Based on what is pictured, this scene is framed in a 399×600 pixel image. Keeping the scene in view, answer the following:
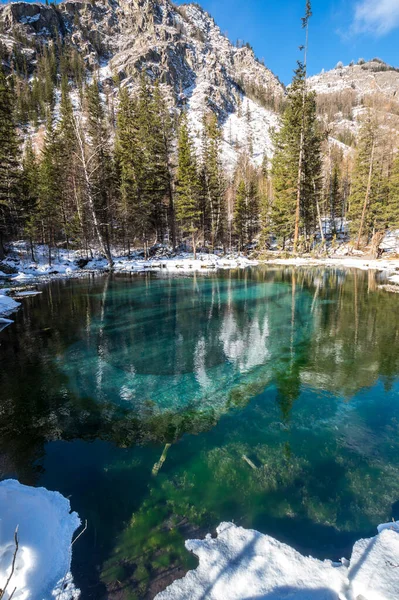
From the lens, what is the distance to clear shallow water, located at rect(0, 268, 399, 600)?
10.1ft

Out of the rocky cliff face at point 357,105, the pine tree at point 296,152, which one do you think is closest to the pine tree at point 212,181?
the pine tree at point 296,152

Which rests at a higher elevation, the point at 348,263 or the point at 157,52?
the point at 157,52

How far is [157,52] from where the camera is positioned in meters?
110

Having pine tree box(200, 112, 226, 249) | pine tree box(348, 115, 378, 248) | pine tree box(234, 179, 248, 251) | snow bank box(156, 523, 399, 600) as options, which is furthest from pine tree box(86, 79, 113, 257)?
snow bank box(156, 523, 399, 600)

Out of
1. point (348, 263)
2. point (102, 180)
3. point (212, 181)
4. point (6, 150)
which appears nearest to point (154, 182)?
point (102, 180)

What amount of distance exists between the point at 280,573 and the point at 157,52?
148 m

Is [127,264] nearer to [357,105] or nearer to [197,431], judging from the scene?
[197,431]

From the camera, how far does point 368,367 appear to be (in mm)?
6895

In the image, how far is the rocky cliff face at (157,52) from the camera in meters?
99.3

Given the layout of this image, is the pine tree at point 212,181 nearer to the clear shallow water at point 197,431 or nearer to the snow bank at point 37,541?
the clear shallow water at point 197,431

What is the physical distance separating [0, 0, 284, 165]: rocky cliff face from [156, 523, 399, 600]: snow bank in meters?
93.0

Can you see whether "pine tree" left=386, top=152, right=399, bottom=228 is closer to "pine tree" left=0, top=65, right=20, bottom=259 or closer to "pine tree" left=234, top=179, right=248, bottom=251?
"pine tree" left=234, top=179, right=248, bottom=251

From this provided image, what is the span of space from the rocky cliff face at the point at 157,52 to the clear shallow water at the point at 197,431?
87476 millimetres

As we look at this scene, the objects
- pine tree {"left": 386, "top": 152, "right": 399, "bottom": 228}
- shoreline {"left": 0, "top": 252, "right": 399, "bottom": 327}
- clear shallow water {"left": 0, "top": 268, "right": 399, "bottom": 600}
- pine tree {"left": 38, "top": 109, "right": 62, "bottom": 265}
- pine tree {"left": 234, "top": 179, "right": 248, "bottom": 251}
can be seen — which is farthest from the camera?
pine tree {"left": 234, "top": 179, "right": 248, "bottom": 251}
